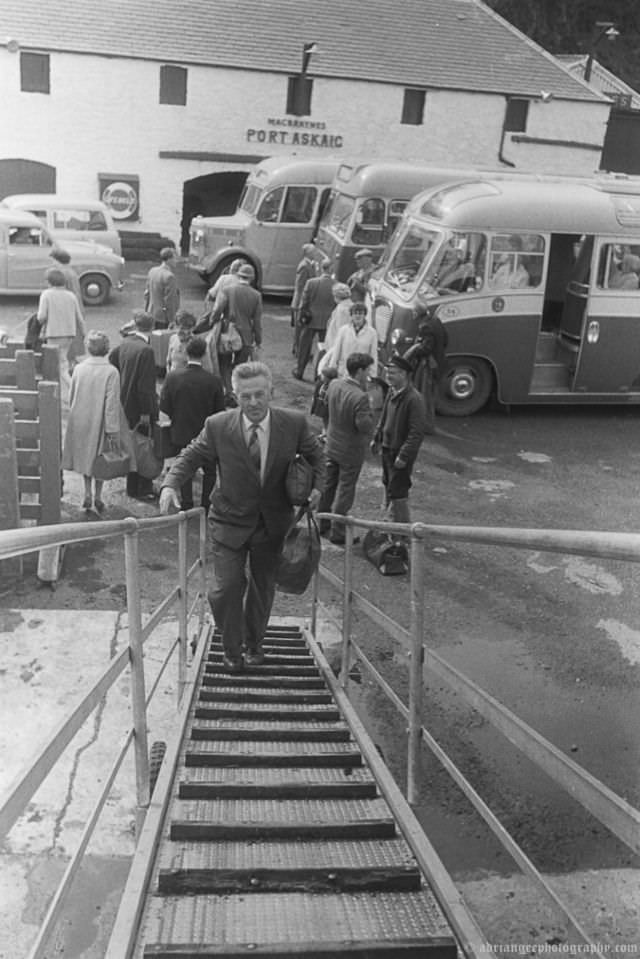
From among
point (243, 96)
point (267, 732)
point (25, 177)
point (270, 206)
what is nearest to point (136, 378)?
point (267, 732)

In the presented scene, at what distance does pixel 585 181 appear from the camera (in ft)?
42.3

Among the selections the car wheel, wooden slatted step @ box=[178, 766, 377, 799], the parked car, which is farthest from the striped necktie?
the car wheel

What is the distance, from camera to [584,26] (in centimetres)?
4803

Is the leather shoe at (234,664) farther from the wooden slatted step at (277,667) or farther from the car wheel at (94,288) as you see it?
the car wheel at (94,288)

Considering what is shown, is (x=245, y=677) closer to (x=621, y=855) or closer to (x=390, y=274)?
(x=621, y=855)

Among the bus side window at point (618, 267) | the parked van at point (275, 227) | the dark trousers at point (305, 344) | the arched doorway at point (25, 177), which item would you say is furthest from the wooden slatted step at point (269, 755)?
A: the arched doorway at point (25, 177)

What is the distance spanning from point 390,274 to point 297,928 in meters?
11.4

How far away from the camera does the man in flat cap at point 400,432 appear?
7520 mm

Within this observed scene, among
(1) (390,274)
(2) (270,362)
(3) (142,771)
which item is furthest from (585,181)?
(3) (142,771)

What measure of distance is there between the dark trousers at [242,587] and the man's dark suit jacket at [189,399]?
10.2 feet

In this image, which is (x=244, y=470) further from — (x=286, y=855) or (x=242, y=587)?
(x=286, y=855)

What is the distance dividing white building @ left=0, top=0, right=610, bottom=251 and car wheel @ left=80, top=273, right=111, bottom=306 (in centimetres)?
855

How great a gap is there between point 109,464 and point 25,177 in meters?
19.5

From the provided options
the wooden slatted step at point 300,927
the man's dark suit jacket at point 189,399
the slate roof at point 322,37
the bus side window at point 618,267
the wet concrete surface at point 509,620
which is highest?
the slate roof at point 322,37
